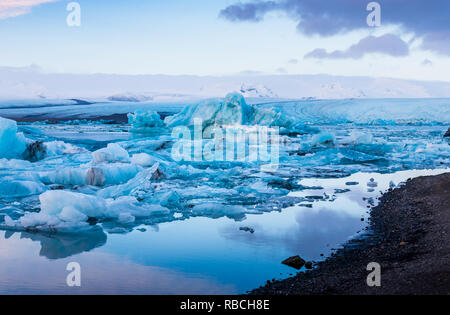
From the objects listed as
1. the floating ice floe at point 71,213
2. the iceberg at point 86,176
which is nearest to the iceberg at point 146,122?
the iceberg at point 86,176

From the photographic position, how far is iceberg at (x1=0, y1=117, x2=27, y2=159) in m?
9.76

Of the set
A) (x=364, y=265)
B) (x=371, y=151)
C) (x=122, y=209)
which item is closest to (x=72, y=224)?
(x=122, y=209)

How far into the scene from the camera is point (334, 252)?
11.5 ft

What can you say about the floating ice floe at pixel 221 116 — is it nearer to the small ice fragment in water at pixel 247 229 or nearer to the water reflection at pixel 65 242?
the small ice fragment in water at pixel 247 229

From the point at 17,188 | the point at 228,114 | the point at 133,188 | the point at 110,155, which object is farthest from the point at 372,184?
the point at 228,114

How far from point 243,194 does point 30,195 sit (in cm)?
322

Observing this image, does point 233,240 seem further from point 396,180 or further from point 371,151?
point 371,151

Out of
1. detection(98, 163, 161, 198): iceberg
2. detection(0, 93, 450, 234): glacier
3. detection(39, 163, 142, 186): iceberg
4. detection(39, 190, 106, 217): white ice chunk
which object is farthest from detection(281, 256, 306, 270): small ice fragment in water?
detection(39, 163, 142, 186): iceberg

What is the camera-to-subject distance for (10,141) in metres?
10.1

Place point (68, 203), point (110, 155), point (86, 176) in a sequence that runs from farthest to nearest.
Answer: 1. point (110, 155)
2. point (86, 176)
3. point (68, 203)

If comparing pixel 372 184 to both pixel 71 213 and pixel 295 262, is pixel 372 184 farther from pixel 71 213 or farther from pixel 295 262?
pixel 71 213

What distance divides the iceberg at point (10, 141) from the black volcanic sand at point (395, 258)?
8.54 m

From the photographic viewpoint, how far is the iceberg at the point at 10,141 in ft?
32.0

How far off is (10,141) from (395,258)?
9648 millimetres
